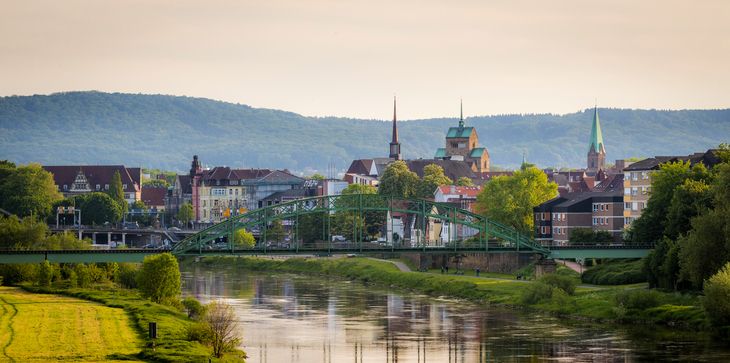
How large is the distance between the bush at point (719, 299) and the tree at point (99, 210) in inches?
5612

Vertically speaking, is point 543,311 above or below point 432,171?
below

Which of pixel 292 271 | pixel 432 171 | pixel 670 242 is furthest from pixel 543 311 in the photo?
pixel 432 171

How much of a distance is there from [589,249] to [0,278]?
62.4m

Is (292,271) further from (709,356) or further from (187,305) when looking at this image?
(709,356)

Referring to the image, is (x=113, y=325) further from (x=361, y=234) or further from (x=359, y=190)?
(x=359, y=190)

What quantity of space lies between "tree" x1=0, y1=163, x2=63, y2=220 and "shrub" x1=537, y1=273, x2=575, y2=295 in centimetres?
10758

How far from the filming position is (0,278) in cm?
9569

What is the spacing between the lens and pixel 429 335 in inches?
2803

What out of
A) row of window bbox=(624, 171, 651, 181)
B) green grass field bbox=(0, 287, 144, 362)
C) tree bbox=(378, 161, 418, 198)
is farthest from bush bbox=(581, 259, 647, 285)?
tree bbox=(378, 161, 418, 198)

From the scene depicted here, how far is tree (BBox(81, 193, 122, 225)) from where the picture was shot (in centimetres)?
18675

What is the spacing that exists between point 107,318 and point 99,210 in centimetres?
12127

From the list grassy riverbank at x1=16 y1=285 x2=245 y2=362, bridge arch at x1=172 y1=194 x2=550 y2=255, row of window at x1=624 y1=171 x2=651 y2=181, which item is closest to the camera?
grassy riverbank at x1=16 y1=285 x2=245 y2=362

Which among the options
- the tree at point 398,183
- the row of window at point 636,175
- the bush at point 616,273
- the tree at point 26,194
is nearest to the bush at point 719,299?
the bush at point 616,273

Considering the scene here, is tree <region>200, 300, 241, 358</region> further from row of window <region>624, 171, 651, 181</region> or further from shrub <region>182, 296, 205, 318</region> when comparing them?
row of window <region>624, 171, 651, 181</region>
